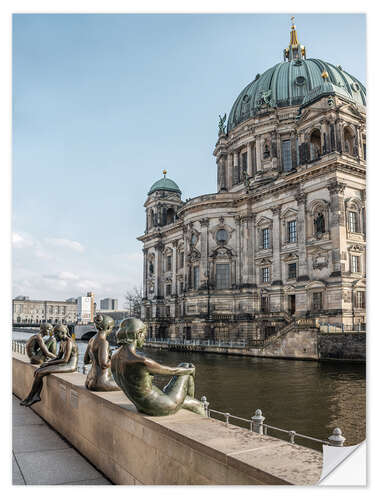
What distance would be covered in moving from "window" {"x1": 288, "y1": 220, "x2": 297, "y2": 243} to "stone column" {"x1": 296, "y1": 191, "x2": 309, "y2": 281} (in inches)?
47.0

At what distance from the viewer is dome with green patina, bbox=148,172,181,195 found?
67438mm

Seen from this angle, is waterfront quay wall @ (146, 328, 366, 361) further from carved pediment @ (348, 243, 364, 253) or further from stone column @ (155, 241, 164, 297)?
stone column @ (155, 241, 164, 297)

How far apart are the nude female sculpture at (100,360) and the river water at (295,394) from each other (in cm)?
631

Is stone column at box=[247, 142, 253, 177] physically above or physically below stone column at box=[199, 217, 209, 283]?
above

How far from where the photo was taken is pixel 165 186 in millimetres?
67812

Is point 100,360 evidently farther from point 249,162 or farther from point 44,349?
point 249,162

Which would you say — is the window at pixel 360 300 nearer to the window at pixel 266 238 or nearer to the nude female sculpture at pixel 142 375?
the window at pixel 266 238

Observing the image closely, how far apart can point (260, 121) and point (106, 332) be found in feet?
168

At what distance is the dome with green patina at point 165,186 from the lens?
67.4m

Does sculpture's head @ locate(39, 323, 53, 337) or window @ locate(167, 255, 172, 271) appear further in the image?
window @ locate(167, 255, 172, 271)

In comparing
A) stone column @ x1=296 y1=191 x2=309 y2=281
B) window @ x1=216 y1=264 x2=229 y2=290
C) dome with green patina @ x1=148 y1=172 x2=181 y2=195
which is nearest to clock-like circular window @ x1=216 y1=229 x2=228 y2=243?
window @ x1=216 y1=264 x2=229 y2=290

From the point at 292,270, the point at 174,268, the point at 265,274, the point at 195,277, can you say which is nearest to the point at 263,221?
the point at 265,274

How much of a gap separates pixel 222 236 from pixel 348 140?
681 inches
